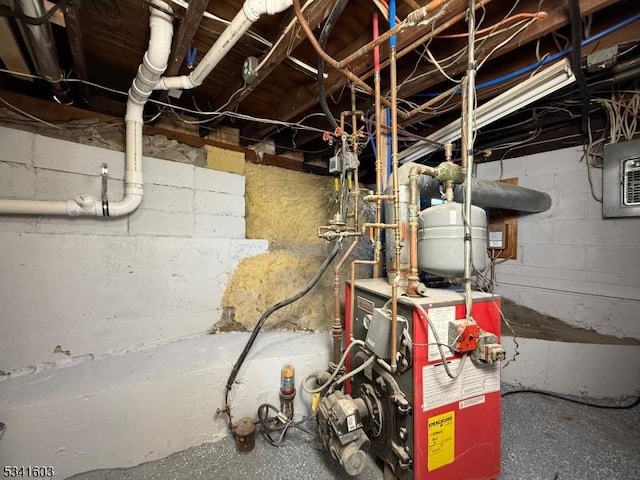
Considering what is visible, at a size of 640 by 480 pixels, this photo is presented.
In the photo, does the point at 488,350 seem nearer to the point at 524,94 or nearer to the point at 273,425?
the point at 273,425

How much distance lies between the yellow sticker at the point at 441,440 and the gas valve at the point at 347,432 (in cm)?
27

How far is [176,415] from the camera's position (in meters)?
1.39

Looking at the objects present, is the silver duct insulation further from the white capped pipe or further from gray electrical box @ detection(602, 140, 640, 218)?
gray electrical box @ detection(602, 140, 640, 218)

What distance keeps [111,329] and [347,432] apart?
1.51 m

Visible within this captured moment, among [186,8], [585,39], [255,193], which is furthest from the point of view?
[255,193]

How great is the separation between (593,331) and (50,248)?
382 cm

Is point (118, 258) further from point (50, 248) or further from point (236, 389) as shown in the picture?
point (236, 389)

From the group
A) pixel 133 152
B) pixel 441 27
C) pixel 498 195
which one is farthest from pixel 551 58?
pixel 133 152

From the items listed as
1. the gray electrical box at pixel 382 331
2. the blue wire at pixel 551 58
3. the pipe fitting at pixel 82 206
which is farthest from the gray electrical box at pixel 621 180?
the pipe fitting at pixel 82 206

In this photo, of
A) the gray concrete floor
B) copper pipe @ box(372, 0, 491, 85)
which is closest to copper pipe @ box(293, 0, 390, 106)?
copper pipe @ box(372, 0, 491, 85)

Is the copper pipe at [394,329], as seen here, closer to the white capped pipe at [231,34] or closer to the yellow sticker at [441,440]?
the yellow sticker at [441,440]

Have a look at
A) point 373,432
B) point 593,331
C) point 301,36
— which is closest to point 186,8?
point 301,36

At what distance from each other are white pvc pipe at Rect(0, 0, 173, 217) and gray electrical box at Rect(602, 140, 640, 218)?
9.71ft

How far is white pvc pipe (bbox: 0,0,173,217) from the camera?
42.8 inches
